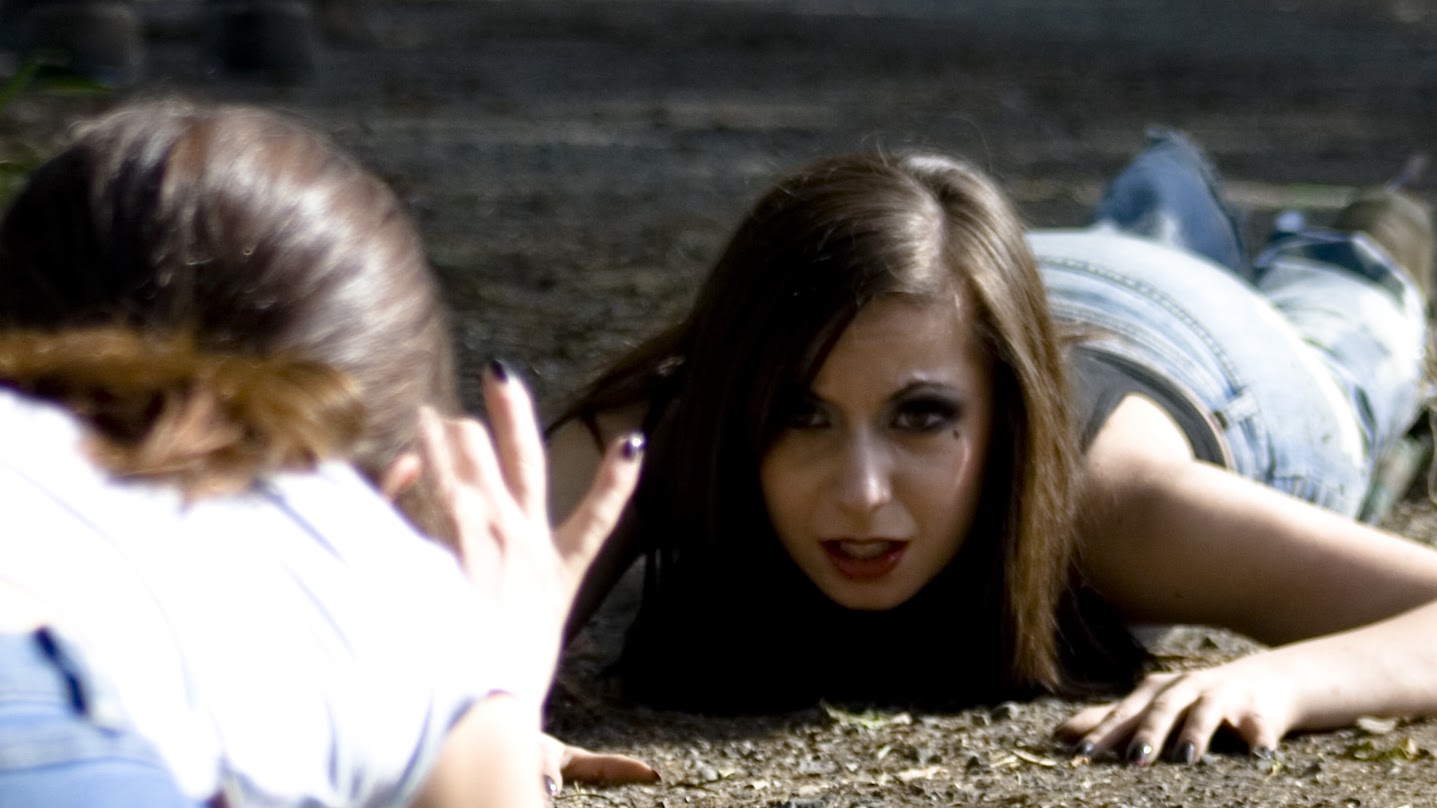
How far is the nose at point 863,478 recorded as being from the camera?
2.23 metres

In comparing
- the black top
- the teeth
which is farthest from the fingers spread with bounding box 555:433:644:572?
the black top

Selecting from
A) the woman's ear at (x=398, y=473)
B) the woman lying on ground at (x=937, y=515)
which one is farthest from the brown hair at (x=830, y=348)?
the woman's ear at (x=398, y=473)

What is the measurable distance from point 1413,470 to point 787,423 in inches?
73.3

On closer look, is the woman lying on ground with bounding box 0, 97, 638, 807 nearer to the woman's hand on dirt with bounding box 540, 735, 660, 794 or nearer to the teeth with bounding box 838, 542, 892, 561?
the woman's hand on dirt with bounding box 540, 735, 660, 794

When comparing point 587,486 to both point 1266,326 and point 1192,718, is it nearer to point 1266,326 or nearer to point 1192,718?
point 1192,718

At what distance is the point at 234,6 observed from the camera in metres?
8.02

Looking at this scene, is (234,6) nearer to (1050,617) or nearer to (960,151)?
(960,151)

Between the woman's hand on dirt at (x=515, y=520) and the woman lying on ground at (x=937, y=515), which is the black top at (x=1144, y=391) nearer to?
the woman lying on ground at (x=937, y=515)

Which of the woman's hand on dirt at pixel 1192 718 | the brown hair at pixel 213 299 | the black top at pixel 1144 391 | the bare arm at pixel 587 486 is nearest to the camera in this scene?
the brown hair at pixel 213 299

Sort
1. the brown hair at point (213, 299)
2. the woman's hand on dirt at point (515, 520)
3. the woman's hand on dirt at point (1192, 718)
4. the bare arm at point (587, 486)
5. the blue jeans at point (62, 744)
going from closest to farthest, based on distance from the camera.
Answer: the blue jeans at point (62, 744) → the brown hair at point (213, 299) → the woman's hand on dirt at point (515, 520) → the woman's hand on dirt at point (1192, 718) → the bare arm at point (587, 486)

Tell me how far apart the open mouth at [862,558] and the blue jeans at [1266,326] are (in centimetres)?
67

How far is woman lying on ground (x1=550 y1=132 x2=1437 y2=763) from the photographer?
89.5 inches

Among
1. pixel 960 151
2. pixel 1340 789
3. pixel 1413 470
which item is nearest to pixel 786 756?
pixel 1340 789

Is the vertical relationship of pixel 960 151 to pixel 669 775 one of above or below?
above
